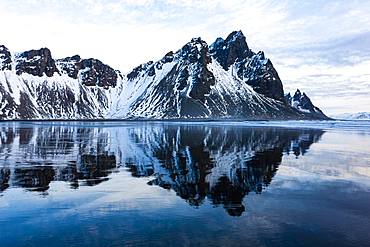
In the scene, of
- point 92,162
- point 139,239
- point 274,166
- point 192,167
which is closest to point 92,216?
point 139,239

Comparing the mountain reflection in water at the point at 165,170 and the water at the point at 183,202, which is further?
the mountain reflection in water at the point at 165,170

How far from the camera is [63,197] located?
21688 mm

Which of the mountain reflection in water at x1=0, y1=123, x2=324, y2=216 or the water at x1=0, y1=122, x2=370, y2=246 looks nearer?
the water at x1=0, y1=122, x2=370, y2=246

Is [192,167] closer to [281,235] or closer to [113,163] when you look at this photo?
[113,163]

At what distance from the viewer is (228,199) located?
21656 mm

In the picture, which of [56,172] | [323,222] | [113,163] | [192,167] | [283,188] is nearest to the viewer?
[323,222]

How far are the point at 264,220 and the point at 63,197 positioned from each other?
11.1 m

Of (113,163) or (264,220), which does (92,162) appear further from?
(264,220)

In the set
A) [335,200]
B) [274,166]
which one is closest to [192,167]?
[274,166]

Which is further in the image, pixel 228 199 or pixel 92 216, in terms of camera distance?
pixel 228 199

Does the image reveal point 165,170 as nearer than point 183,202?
No

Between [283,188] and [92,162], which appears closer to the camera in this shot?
[283,188]

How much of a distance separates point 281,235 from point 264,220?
6.95ft

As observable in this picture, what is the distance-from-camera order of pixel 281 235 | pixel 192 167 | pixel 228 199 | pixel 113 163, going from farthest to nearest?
1. pixel 113 163
2. pixel 192 167
3. pixel 228 199
4. pixel 281 235
